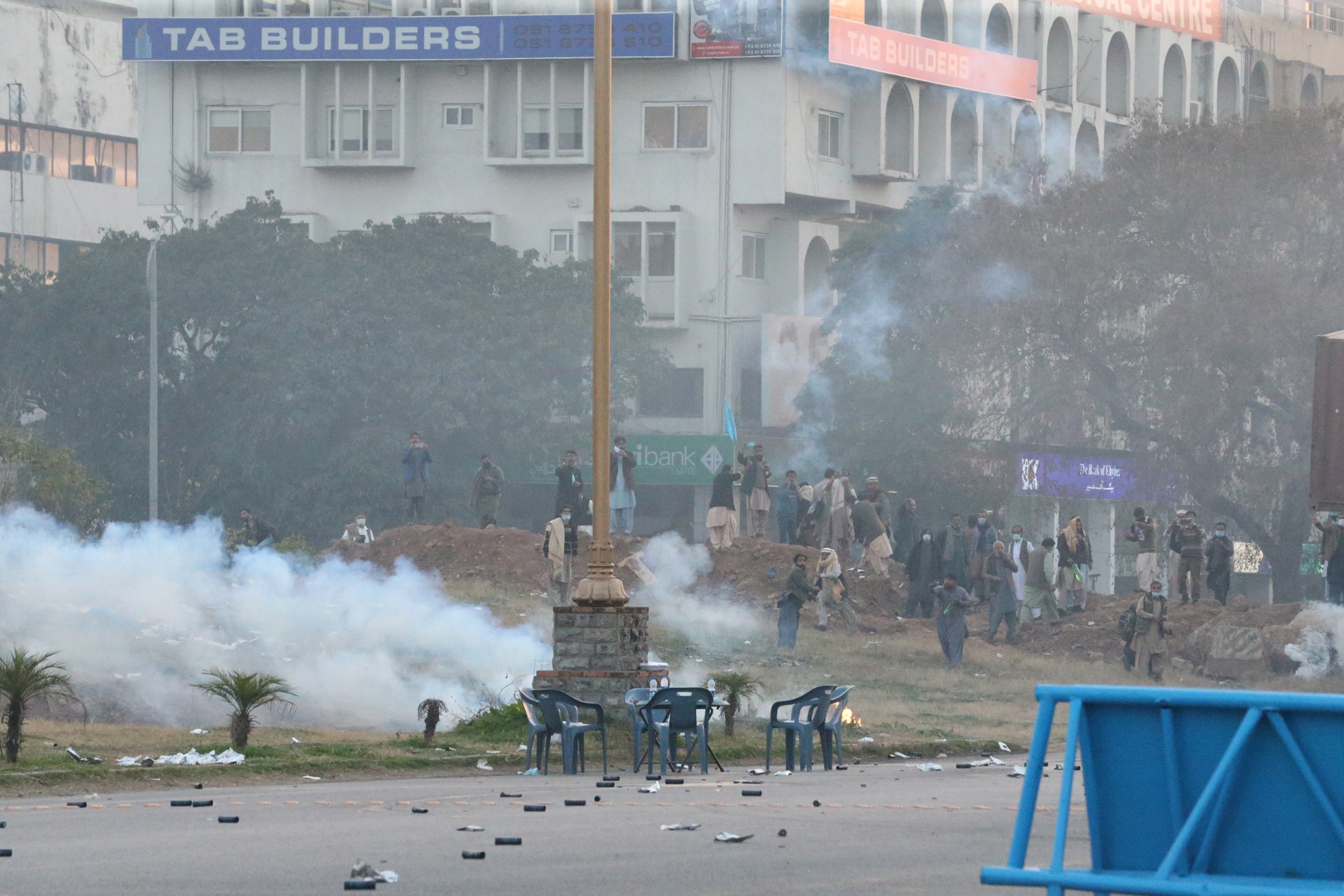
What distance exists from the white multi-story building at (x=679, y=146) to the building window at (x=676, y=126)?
6cm

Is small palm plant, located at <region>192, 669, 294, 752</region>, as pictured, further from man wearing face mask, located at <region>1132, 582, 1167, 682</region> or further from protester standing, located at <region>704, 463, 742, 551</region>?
protester standing, located at <region>704, 463, 742, 551</region>

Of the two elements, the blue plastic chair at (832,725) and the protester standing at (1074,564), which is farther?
the protester standing at (1074,564)

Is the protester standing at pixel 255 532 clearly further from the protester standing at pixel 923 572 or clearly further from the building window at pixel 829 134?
the building window at pixel 829 134

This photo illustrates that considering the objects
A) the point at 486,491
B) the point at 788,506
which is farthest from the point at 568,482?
the point at 788,506

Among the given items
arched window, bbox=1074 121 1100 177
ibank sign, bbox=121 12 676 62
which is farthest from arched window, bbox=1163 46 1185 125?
ibank sign, bbox=121 12 676 62

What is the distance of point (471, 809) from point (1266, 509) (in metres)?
33.2

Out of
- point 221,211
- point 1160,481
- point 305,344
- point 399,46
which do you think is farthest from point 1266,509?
point 221,211

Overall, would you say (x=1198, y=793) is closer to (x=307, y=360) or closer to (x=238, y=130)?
(x=307, y=360)

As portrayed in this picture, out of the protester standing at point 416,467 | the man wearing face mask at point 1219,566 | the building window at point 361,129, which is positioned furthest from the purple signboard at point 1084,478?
the building window at point 361,129

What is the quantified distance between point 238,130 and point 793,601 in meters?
37.1

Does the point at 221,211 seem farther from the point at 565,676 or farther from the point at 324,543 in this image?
the point at 565,676

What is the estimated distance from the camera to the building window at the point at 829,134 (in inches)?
2281

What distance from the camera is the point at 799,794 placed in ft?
41.6

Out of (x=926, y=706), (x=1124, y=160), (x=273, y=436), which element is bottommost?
(x=926, y=706)
